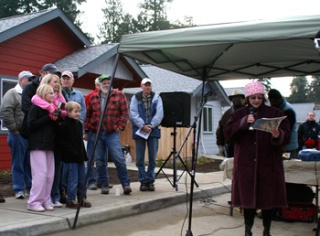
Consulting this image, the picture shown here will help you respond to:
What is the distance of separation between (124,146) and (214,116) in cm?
894

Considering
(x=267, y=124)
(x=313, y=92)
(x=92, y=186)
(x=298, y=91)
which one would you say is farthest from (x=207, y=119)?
(x=313, y=92)

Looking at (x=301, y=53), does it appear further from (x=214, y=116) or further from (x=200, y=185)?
(x=214, y=116)

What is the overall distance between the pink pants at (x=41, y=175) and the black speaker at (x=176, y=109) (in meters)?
2.99

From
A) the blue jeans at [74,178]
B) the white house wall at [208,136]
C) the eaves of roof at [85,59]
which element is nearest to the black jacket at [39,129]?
the blue jeans at [74,178]

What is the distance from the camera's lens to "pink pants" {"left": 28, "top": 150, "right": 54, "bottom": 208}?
5.23 metres

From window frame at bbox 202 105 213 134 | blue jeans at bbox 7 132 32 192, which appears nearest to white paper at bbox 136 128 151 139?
blue jeans at bbox 7 132 32 192

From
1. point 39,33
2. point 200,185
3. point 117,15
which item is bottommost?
point 200,185

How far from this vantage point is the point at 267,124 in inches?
155

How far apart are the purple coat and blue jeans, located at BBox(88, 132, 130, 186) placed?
2.84 meters

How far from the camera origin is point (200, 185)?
8.73 metres

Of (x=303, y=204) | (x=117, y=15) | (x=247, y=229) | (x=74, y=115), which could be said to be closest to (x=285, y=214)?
(x=303, y=204)

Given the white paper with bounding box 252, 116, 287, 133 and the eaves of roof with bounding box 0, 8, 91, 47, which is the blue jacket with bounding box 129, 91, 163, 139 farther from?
the eaves of roof with bounding box 0, 8, 91, 47

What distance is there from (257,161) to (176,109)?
12.2ft

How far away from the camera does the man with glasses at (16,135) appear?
6.01 metres
